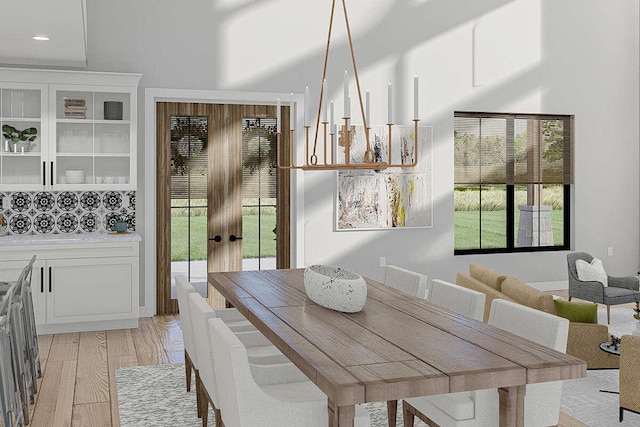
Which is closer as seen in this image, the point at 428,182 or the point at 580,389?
the point at 580,389

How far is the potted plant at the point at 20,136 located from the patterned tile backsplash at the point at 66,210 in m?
0.49

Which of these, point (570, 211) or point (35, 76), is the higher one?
point (35, 76)

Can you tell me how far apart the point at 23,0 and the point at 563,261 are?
22.2 feet

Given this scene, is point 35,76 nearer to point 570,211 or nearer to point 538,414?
point 538,414

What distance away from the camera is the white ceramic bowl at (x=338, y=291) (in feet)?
10.7

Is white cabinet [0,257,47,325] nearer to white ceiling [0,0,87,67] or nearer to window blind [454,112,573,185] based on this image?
white ceiling [0,0,87,67]

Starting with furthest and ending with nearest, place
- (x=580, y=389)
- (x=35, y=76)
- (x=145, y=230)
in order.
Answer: (x=145, y=230), (x=35, y=76), (x=580, y=389)

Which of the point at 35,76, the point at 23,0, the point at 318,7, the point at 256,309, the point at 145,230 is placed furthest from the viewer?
the point at 318,7


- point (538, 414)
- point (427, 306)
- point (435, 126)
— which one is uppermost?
point (435, 126)

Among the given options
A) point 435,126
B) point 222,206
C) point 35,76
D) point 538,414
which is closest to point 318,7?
point 435,126

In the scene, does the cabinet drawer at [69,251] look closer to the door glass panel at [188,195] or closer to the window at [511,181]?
the door glass panel at [188,195]

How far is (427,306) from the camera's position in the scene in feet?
11.4

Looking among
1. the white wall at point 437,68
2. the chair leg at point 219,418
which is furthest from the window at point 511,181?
the chair leg at point 219,418

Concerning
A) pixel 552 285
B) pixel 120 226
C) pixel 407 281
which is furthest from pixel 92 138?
pixel 552 285
